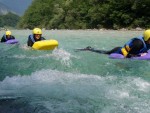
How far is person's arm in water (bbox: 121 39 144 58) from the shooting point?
11875 mm

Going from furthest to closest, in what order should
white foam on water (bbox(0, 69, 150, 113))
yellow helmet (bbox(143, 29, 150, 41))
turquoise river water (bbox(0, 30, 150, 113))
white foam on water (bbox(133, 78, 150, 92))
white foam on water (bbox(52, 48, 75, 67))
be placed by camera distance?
white foam on water (bbox(52, 48, 75, 67))
yellow helmet (bbox(143, 29, 150, 41))
white foam on water (bbox(133, 78, 150, 92))
white foam on water (bbox(0, 69, 150, 113))
turquoise river water (bbox(0, 30, 150, 113))

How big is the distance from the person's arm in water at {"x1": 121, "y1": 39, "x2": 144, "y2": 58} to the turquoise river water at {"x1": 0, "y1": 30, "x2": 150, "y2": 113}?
25cm

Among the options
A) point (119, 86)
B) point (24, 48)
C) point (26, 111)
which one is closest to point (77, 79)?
point (119, 86)

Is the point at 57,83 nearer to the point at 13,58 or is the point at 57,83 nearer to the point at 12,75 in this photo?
the point at 12,75

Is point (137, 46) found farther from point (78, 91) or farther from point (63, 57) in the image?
point (78, 91)

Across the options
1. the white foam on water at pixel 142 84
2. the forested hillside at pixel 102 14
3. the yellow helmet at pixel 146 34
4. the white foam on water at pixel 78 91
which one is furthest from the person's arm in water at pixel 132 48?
the forested hillside at pixel 102 14

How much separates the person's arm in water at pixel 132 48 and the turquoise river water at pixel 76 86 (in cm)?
25

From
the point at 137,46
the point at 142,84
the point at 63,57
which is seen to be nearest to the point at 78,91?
the point at 142,84

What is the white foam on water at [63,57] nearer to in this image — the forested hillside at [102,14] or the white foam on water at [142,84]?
the white foam on water at [142,84]

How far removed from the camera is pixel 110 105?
279 inches

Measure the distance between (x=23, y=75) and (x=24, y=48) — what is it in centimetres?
677

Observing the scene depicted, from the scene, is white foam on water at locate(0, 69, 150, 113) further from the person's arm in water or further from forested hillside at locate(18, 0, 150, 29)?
forested hillside at locate(18, 0, 150, 29)

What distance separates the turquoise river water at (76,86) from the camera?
7.00 m

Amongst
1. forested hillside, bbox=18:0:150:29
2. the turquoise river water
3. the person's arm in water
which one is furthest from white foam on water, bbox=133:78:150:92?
forested hillside, bbox=18:0:150:29
